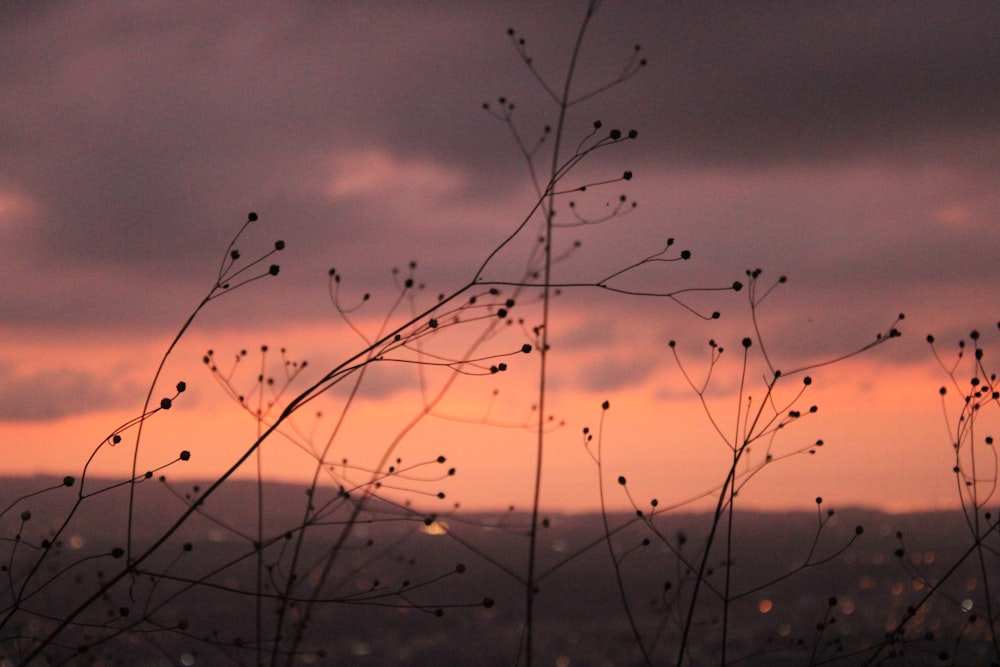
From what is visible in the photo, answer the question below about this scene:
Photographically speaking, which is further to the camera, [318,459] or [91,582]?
[91,582]

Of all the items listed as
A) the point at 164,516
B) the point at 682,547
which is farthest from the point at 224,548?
the point at 682,547

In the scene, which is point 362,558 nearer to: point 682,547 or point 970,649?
point 682,547

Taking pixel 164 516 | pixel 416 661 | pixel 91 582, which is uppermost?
pixel 164 516

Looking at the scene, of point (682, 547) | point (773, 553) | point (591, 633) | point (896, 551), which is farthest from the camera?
point (591, 633)

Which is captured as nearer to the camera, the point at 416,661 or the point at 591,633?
the point at 416,661

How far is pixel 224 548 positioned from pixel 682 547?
2.06 m

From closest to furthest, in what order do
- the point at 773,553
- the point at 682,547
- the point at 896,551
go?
the point at 896,551 < the point at 682,547 < the point at 773,553

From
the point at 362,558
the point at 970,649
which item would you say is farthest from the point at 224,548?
the point at 970,649

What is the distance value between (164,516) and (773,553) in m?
2.92

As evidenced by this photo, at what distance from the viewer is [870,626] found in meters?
4.56

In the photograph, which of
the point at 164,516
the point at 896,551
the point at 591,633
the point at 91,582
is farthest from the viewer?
the point at 591,633

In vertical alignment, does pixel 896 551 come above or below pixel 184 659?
above

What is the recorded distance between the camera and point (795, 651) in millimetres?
3861

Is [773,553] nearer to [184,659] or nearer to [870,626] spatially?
[870,626]
